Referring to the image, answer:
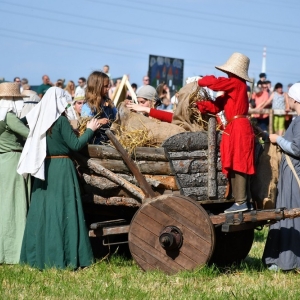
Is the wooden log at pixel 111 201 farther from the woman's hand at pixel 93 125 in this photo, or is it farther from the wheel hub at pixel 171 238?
→ the woman's hand at pixel 93 125

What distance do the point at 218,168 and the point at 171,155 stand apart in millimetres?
454

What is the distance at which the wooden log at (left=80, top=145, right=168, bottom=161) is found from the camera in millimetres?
7559

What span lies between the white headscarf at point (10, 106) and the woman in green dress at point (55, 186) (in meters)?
0.58

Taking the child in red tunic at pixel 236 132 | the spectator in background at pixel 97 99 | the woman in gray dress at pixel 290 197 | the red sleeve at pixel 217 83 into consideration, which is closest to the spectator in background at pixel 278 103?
the spectator in background at pixel 97 99

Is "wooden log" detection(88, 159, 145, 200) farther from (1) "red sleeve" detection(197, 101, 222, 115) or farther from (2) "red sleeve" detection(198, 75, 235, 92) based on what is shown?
(2) "red sleeve" detection(198, 75, 235, 92)

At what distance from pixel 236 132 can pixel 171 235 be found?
1110 mm

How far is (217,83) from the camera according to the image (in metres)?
7.48

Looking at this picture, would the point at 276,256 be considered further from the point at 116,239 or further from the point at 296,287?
the point at 116,239

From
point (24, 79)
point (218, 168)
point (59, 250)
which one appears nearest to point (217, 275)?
point (218, 168)

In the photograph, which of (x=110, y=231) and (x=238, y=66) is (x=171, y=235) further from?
(x=238, y=66)

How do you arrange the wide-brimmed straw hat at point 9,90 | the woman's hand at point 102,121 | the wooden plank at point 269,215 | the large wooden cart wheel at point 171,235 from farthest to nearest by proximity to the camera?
the wide-brimmed straw hat at point 9,90, the woman's hand at point 102,121, the large wooden cart wheel at point 171,235, the wooden plank at point 269,215

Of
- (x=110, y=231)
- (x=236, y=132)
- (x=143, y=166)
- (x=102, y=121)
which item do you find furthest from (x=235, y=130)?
(x=110, y=231)

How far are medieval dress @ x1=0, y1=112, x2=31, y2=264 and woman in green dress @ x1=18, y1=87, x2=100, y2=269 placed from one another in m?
0.52

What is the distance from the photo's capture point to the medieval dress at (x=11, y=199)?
8594 mm
